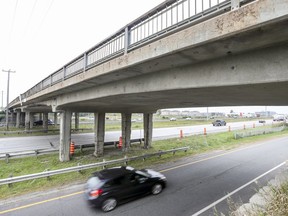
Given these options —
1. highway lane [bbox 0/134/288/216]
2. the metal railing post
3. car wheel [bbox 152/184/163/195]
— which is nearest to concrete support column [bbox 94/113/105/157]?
highway lane [bbox 0/134/288/216]

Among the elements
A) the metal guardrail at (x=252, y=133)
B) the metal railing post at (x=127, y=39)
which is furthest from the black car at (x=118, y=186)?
the metal guardrail at (x=252, y=133)

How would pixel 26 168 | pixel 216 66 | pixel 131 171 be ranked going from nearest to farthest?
1. pixel 216 66
2. pixel 131 171
3. pixel 26 168

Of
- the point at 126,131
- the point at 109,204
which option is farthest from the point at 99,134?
the point at 109,204

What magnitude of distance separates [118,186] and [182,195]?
2.92m

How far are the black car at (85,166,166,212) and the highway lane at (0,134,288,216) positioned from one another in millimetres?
306

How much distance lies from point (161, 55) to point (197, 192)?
6.59 meters

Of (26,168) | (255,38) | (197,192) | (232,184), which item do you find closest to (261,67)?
(255,38)

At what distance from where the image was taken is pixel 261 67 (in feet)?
13.1

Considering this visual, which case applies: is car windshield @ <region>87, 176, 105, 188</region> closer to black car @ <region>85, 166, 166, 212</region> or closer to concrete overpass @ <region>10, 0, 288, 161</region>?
black car @ <region>85, 166, 166, 212</region>

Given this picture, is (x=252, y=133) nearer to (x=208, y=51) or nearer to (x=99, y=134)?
(x=99, y=134)

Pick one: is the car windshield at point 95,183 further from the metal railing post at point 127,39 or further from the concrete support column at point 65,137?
the concrete support column at point 65,137

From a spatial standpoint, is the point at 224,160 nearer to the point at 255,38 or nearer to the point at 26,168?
the point at 255,38

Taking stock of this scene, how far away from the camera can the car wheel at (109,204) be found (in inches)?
268

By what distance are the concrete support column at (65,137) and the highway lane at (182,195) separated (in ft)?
24.8
